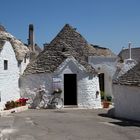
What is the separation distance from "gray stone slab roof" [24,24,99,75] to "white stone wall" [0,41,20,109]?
4.58 ft

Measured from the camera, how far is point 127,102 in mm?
22609

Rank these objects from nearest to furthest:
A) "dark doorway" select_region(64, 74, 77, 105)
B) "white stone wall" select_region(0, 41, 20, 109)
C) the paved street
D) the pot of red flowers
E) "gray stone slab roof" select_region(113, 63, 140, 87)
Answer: the paved street < "gray stone slab roof" select_region(113, 63, 140, 87) < "white stone wall" select_region(0, 41, 20, 109) < the pot of red flowers < "dark doorway" select_region(64, 74, 77, 105)

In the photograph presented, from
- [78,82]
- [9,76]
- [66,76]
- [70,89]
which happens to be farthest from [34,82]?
[78,82]

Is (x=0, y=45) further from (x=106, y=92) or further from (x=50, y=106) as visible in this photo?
(x=106, y=92)

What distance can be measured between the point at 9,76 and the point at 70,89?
4.79 m

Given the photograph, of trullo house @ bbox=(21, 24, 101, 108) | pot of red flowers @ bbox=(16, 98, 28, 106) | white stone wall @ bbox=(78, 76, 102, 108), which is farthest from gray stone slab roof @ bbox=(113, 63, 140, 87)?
pot of red flowers @ bbox=(16, 98, 28, 106)

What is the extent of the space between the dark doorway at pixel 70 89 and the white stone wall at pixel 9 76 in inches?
136

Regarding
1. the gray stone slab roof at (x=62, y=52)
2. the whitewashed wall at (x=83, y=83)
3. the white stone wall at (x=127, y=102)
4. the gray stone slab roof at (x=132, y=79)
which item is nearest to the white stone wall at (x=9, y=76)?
the gray stone slab roof at (x=62, y=52)

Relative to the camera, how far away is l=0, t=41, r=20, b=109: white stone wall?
26547mm

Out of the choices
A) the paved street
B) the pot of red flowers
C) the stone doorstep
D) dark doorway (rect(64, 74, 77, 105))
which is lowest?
the paved street

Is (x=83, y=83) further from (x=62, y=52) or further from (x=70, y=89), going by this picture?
(x=62, y=52)

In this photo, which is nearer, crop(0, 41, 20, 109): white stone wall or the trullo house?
crop(0, 41, 20, 109): white stone wall

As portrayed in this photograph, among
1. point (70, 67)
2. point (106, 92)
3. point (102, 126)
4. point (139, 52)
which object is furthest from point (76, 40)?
point (139, 52)

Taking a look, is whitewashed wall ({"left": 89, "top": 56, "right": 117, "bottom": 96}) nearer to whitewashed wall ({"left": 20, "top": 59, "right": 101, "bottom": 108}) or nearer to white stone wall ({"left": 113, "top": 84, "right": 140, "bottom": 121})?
whitewashed wall ({"left": 20, "top": 59, "right": 101, "bottom": 108})
